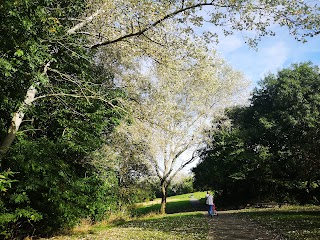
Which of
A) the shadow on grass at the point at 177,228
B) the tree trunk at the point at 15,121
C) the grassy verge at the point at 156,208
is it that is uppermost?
the tree trunk at the point at 15,121

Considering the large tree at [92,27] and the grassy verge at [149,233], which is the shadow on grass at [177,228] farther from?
the large tree at [92,27]

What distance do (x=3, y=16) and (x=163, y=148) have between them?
73.5ft

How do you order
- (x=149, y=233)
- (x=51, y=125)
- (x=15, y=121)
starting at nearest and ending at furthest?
(x=15, y=121)
(x=149, y=233)
(x=51, y=125)

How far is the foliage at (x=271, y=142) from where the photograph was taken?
33.2 m

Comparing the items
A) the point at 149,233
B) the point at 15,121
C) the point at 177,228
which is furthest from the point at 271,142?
the point at 15,121

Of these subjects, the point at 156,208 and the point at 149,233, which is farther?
the point at 156,208

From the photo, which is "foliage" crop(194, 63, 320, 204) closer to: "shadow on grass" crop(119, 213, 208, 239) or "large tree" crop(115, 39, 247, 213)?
"large tree" crop(115, 39, 247, 213)

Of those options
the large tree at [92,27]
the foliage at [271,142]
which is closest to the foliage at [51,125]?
the large tree at [92,27]

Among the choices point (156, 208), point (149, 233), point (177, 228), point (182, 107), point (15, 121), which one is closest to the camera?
point (15, 121)

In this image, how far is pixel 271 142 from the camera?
35938mm

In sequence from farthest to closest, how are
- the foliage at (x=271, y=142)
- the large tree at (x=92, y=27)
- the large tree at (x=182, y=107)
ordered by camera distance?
1. the foliage at (x=271, y=142)
2. the large tree at (x=182, y=107)
3. the large tree at (x=92, y=27)

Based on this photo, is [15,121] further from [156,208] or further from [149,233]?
[156,208]

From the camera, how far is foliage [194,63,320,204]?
33.2 m

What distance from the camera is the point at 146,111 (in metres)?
15.3
